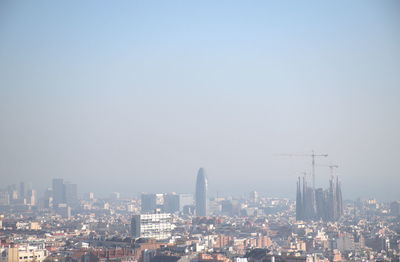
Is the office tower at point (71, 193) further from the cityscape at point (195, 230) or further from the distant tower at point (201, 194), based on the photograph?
the distant tower at point (201, 194)

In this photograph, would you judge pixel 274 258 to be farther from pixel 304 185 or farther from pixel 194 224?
pixel 304 185

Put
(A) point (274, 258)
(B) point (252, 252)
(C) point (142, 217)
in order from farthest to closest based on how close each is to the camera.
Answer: (C) point (142, 217)
(B) point (252, 252)
(A) point (274, 258)

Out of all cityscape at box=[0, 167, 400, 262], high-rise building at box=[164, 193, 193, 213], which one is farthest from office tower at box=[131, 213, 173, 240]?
high-rise building at box=[164, 193, 193, 213]

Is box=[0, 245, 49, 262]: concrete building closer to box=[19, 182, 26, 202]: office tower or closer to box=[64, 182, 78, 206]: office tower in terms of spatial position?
box=[19, 182, 26, 202]: office tower

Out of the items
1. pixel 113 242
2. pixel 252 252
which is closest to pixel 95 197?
pixel 113 242

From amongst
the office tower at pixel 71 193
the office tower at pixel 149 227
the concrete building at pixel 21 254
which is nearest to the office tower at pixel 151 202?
the office tower at pixel 71 193

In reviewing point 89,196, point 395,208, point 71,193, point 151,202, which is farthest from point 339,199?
point 89,196

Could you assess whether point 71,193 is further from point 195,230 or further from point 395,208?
point 195,230

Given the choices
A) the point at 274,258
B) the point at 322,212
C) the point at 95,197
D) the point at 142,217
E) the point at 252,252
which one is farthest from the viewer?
the point at 95,197
